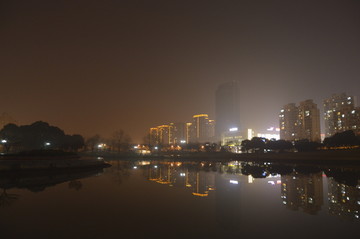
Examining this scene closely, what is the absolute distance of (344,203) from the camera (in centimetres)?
1282

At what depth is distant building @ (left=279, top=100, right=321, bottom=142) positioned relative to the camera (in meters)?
137

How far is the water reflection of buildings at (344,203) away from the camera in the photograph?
1079 cm

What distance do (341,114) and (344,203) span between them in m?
130

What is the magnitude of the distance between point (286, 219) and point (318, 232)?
152 centimetres

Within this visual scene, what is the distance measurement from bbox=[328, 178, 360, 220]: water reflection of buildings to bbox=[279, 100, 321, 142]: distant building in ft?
426

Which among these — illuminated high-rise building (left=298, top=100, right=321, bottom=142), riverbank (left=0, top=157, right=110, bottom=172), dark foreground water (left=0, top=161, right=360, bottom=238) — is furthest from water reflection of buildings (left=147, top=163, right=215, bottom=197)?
illuminated high-rise building (left=298, top=100, right=321, bottom=142)

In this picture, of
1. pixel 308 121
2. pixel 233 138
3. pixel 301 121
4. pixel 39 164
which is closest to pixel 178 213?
pixel 39 164

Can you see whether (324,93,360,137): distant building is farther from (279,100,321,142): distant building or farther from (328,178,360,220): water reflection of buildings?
(328,178,360,220): water reflection of buildings

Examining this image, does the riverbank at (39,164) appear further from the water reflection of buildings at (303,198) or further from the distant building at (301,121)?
the distant building at (301,121)

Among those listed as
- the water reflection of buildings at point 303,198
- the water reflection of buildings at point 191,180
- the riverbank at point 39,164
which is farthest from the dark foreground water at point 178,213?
the riverbank at point 39,164

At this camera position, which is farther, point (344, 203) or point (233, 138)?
point (233, 138)

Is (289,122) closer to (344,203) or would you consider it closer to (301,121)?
(301,121)

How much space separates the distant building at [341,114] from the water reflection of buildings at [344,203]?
120m

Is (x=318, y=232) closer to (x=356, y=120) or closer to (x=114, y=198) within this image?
(x=114, y=198)
